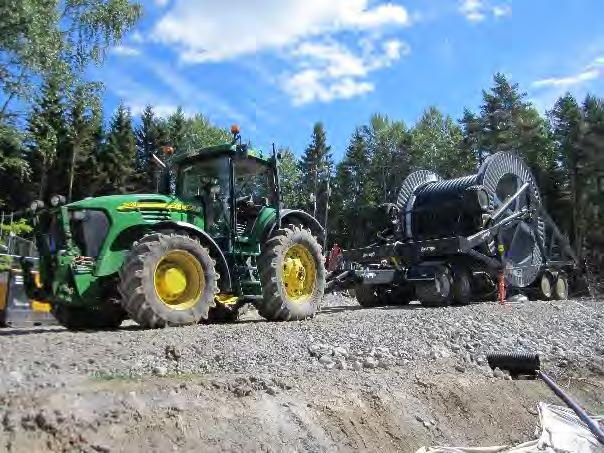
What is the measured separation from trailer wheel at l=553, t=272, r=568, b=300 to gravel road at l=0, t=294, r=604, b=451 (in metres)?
8.73

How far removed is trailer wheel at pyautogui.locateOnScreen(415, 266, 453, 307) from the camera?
12680mm

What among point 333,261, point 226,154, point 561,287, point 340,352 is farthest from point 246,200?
point 561,287

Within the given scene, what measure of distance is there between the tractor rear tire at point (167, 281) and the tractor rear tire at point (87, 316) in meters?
→ 0.87

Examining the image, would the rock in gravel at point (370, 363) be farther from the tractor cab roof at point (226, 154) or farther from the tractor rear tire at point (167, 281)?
the tractor cab roof at point (226, 154)

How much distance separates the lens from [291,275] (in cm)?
902

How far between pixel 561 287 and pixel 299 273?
418 inches

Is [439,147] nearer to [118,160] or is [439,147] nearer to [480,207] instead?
[118,160]

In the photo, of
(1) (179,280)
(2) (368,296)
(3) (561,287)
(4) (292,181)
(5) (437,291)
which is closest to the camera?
(1) (179,280)

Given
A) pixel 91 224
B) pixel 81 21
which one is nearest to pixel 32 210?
pixel 91 224

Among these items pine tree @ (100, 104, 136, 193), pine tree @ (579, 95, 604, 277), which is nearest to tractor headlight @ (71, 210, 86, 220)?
pine tree @ (579, 95, 604, 277)

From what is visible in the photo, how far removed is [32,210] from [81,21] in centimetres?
1302

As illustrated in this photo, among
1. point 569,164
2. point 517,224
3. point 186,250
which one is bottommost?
point 186,250

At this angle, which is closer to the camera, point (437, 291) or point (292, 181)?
point (437, 291)

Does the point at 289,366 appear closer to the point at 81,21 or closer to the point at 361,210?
the point at 81,21
